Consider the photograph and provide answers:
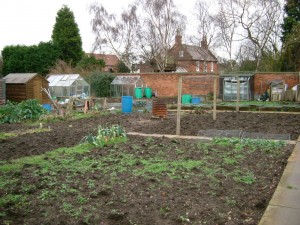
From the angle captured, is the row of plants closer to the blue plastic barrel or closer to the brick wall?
the blue plastic barrel

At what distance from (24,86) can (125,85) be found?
26.2 feet

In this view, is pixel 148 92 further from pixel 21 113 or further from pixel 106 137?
pixel 106 137

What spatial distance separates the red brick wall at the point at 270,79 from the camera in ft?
69.2

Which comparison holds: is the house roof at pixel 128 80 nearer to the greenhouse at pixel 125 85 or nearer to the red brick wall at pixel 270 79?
the greenhouse at pixel 125 85

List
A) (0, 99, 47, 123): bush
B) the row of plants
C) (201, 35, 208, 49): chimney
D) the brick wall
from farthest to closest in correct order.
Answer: (201, 35, 208, 49): chimney, the brick wall, (0, 99, 47, 123): bush, the row of plants

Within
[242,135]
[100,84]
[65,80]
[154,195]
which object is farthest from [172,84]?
[154,195]

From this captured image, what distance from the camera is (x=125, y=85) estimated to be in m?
25.5

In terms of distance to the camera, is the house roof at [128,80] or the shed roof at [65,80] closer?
the shed roof at [65,80]

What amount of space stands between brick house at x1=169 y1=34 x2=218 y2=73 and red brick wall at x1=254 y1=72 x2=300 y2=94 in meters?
14.5

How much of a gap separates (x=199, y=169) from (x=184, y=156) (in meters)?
0.97

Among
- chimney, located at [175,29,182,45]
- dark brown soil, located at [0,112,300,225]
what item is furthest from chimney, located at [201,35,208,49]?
dark brown soil, located at [0,112,300,225]

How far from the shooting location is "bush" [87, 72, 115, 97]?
2558 centimetres

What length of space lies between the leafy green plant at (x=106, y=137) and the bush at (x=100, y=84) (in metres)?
17.4

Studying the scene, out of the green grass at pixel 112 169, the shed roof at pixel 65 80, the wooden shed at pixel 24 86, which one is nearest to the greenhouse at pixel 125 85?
the shed roof at pixel 65 80
